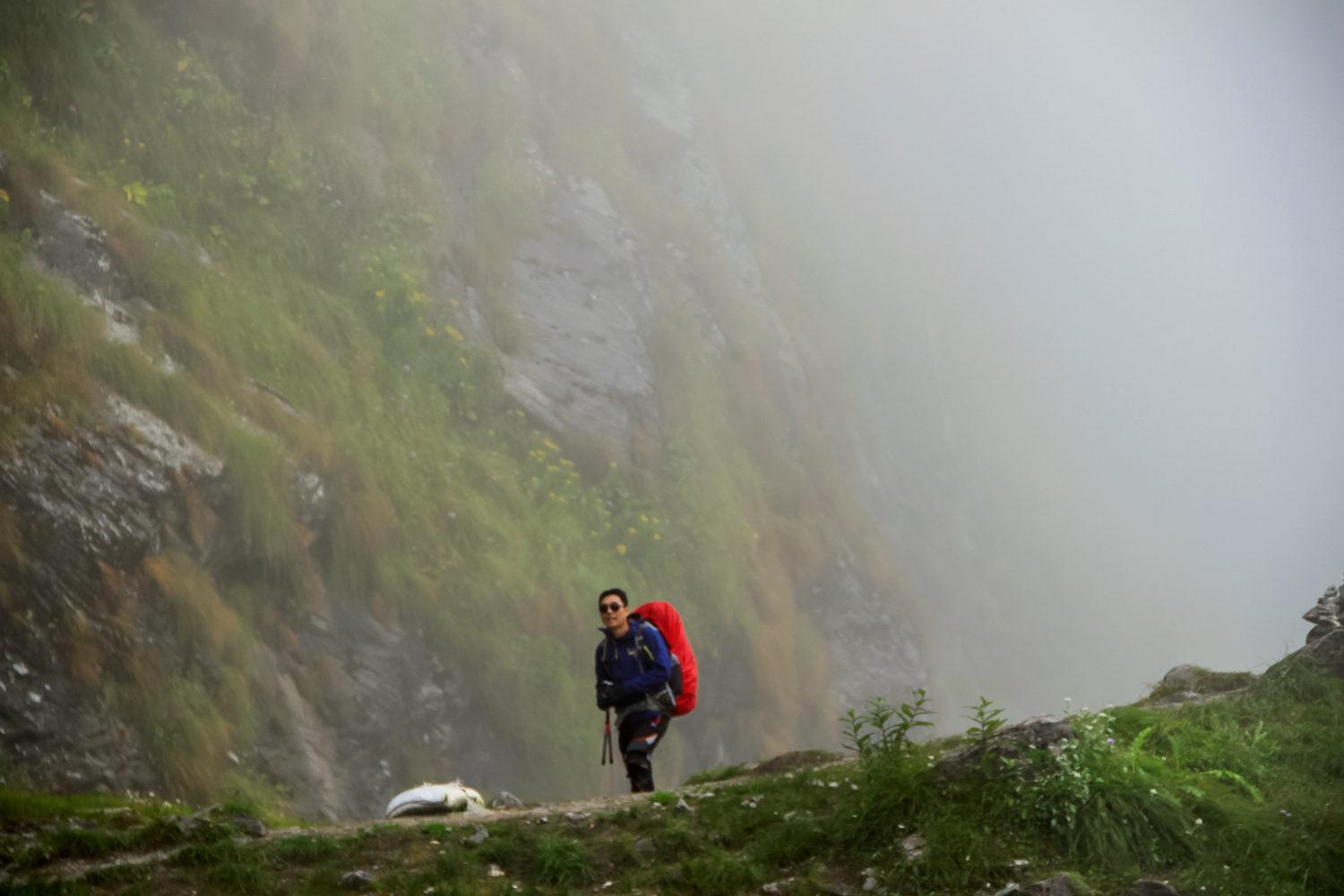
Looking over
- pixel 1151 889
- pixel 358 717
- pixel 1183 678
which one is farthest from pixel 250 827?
pixel 1183 678

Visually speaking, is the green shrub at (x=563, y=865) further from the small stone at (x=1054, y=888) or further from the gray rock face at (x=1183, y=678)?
the gray rock face at (x=1183, y=678)

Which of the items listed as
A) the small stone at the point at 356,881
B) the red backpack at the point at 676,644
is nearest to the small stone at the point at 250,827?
the small stone at the point at 356,881

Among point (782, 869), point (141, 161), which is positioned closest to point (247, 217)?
point (141, 161)

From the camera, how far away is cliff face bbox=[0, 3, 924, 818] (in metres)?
9.66

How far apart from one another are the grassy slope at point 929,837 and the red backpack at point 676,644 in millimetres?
1993

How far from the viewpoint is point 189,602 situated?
10.2 m

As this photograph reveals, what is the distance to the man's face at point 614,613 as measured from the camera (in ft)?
27.3

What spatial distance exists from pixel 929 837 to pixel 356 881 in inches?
150

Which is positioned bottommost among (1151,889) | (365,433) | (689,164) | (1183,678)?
(1151,889)

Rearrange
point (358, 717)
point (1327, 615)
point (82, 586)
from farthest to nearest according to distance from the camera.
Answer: point (358, 717) → point (82, 586) → point (1327, 615)

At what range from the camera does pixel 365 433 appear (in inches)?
538

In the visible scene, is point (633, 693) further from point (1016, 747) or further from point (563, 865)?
point (1016, 747)

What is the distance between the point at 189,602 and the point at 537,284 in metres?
11.8

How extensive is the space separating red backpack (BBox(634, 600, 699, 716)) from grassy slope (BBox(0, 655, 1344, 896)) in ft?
6.54
